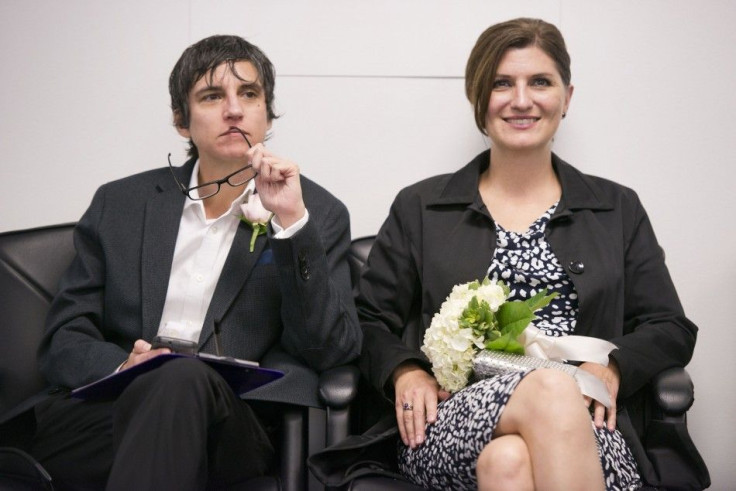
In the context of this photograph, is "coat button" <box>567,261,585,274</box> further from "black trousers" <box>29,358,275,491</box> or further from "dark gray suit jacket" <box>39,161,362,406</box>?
"black trousers" <box>29,358,275,491</box>

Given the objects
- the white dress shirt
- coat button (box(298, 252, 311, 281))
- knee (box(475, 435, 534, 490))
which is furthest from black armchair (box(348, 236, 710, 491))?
the white dress shirt

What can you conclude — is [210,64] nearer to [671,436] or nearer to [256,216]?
[256,216]

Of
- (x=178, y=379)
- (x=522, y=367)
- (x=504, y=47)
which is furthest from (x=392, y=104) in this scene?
(x=178, y=379)

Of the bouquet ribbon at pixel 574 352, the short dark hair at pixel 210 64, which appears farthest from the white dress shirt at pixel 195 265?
the bouquet ribbon at pixel 574 352

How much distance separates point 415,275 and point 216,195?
63 centimetres

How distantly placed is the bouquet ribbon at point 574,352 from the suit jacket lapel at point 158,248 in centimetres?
98

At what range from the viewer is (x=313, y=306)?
2.21 m

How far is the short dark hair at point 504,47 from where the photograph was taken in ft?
8.11

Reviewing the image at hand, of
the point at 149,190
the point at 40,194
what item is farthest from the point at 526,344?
the point at 40,194

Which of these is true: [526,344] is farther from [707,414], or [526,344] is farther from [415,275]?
[707,414]

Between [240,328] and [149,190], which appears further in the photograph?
[149,190]

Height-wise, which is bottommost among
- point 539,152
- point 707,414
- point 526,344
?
point 707,414

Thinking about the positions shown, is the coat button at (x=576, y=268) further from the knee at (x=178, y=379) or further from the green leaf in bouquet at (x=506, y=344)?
the knee at (x=178, y=379)

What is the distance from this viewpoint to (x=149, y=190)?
8.29 feet
